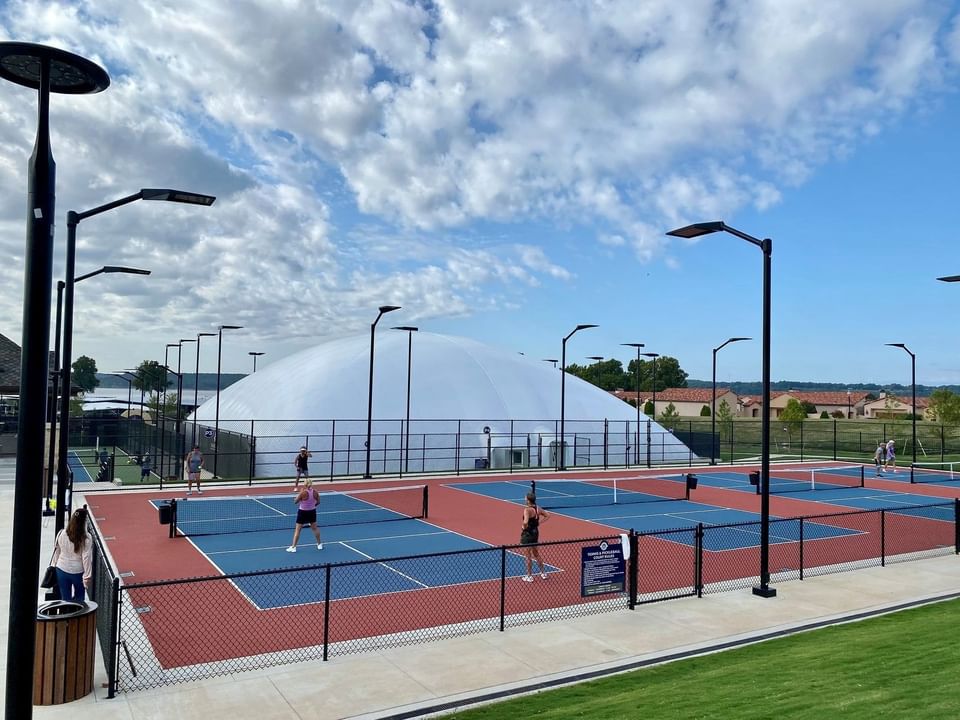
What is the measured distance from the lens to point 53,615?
8570 millimetres

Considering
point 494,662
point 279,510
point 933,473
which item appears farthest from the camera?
point 933,473

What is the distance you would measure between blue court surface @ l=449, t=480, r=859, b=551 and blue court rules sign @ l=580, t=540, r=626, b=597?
201 inches

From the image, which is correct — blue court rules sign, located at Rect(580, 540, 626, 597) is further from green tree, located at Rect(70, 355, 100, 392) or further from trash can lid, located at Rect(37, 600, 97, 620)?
green tree, located at Rect(70, 355, 100, 392)

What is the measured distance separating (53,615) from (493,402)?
43.3m

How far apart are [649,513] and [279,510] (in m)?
12.2

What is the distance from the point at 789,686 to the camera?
8.62 meters

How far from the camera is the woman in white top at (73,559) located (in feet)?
34.6

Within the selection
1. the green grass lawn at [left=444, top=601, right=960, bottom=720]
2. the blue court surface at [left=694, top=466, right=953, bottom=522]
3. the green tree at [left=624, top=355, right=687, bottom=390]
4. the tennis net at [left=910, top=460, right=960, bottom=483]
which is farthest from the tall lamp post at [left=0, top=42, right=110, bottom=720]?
the green tree at [left=624, top=355, right=687, bottom=390]

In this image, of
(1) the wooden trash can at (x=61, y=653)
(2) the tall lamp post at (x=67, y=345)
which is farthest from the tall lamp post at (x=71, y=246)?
(1) the wooden trash can at (x=61, y=653)

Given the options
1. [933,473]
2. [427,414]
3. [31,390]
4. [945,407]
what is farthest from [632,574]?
[945,407]

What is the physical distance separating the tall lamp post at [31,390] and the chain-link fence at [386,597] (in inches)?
142

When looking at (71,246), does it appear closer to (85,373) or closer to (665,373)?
(665,373)

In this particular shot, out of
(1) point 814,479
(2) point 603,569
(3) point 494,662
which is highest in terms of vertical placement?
(2) point 603,569

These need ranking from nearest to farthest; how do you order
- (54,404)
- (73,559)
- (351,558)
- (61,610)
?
(61,610)
(73,559)
(351,558)
(54,404)
